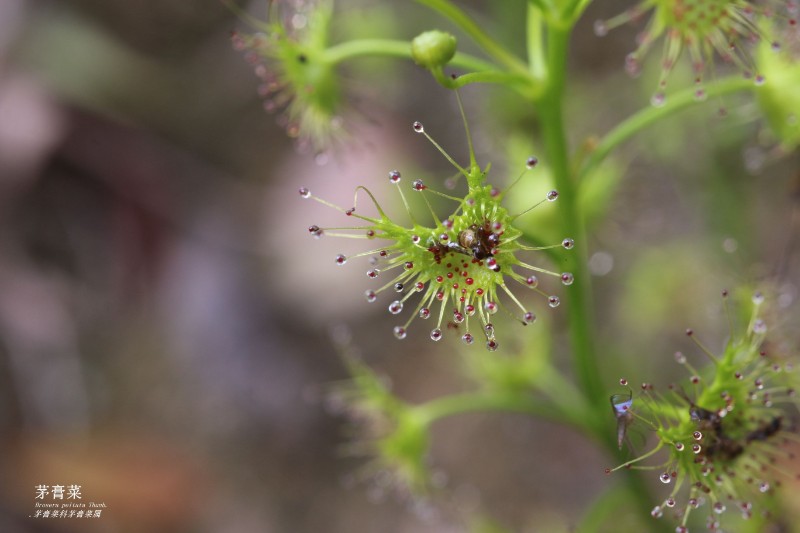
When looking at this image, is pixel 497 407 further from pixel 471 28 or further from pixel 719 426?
pixel 471 28

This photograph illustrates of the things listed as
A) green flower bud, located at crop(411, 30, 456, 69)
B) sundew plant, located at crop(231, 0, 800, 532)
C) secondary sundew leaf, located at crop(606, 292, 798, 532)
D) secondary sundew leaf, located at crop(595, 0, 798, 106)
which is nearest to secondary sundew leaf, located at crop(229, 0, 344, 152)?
sundew plant, located at crop(231, 0, 800, 532)

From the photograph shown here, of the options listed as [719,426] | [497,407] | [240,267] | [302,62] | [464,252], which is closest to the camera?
[464,252]

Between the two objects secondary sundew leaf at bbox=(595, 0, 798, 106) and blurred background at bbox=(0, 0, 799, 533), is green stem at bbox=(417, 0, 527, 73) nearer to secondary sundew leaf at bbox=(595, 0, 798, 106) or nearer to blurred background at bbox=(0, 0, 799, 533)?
secondary sundew leaf at bbox=(595, 0, 798, 106)

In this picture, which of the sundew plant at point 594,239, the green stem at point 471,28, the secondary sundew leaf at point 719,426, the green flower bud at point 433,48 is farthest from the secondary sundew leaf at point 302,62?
the secondary sundew leaf at point 719,426

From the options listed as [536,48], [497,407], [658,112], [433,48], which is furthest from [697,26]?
[497,407]

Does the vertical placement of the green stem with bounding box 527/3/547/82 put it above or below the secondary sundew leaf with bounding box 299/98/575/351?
above

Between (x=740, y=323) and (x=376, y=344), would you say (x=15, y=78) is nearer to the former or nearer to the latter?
(x=376, y=344)

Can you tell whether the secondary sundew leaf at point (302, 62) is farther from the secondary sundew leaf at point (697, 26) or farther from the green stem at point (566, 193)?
the secondary sundew leaf at point (697, 26)
